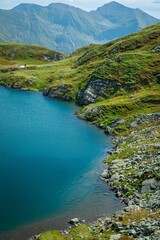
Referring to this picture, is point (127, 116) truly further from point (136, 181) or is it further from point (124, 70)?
point (136, 181)

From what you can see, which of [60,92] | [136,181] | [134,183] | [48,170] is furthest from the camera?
[60,92]

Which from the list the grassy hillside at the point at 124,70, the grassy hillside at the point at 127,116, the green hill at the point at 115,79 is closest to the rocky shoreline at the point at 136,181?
the grassy hillside at the point at 127,116

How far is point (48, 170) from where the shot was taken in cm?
7312

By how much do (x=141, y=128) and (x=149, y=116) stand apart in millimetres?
9761

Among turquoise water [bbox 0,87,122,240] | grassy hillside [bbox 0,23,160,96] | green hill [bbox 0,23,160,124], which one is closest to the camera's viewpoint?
turquoise water [bbox 0,87,122,240]

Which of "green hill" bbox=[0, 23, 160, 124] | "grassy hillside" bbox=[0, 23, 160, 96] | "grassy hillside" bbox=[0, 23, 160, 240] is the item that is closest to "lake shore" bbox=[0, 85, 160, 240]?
"grassy hillside" bbox=[0, 23, 160, 240]

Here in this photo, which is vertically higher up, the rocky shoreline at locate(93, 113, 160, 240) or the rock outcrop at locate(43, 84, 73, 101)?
the rocky shoreline at locate(93, 113, 160, 240)

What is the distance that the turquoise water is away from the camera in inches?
2179

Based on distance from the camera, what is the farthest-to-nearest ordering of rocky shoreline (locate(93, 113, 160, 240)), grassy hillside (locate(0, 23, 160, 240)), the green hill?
the green hill
grassy hillside (locate(0, 23, 160, 240))
rocky shoreline (locate(93, 113, 160, 240))

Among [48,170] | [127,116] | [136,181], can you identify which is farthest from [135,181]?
[127,116]

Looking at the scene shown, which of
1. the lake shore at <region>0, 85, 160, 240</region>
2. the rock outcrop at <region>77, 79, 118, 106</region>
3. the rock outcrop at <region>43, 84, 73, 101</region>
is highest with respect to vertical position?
the lake shore at <region>0, 85, 160, 240</region>

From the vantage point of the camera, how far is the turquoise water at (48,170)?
5534 centimetres

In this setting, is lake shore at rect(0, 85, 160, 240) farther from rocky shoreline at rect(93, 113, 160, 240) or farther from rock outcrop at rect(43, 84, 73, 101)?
rock outcrop at rect(43, 84, 73, 101)

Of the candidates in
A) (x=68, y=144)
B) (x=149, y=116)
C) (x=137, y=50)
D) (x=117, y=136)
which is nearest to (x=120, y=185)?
(x=68, y=144)
